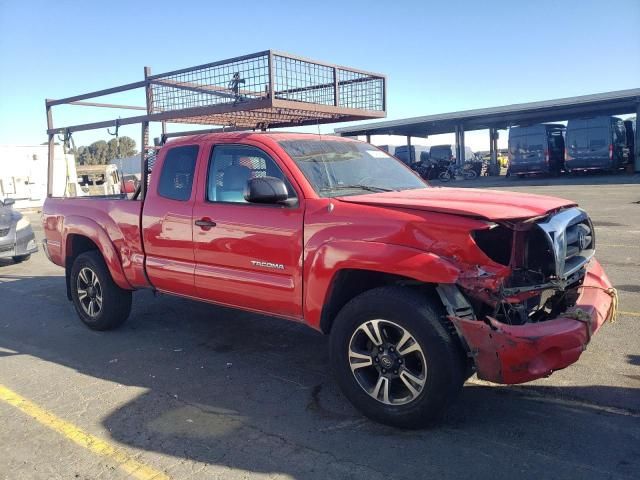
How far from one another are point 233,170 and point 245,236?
27.5 inches

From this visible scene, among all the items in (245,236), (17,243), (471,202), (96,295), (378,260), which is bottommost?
(96,295)

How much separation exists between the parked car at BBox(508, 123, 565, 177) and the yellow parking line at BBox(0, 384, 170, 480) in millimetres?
28258

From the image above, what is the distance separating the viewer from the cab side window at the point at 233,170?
4.38 m

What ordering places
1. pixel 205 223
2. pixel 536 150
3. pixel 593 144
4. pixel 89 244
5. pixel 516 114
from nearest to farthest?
pixel 205 223
pixel 89 244
pixel 593 144
pixel 536 150
pixel 516 114

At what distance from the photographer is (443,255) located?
3246mm

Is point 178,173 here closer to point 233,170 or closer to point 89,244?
point 233,170

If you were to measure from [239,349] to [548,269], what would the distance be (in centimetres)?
295

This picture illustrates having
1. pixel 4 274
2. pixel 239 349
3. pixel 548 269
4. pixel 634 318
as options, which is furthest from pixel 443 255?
pixel 4 274

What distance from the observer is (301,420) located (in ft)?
11.9

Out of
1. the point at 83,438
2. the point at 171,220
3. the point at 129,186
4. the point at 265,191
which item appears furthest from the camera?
the point at 129,186

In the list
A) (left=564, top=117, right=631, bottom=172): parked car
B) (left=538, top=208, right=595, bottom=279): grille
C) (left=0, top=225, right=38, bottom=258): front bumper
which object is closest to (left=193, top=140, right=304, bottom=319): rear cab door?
(left=538, top=208, right=595, bottom=279): grille

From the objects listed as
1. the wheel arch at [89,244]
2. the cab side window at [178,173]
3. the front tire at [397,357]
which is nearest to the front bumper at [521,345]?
the front tire at [397,357]

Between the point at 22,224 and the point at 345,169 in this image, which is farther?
the point at 22,224

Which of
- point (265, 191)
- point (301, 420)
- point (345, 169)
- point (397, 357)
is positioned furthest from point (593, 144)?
point (301, 420)
